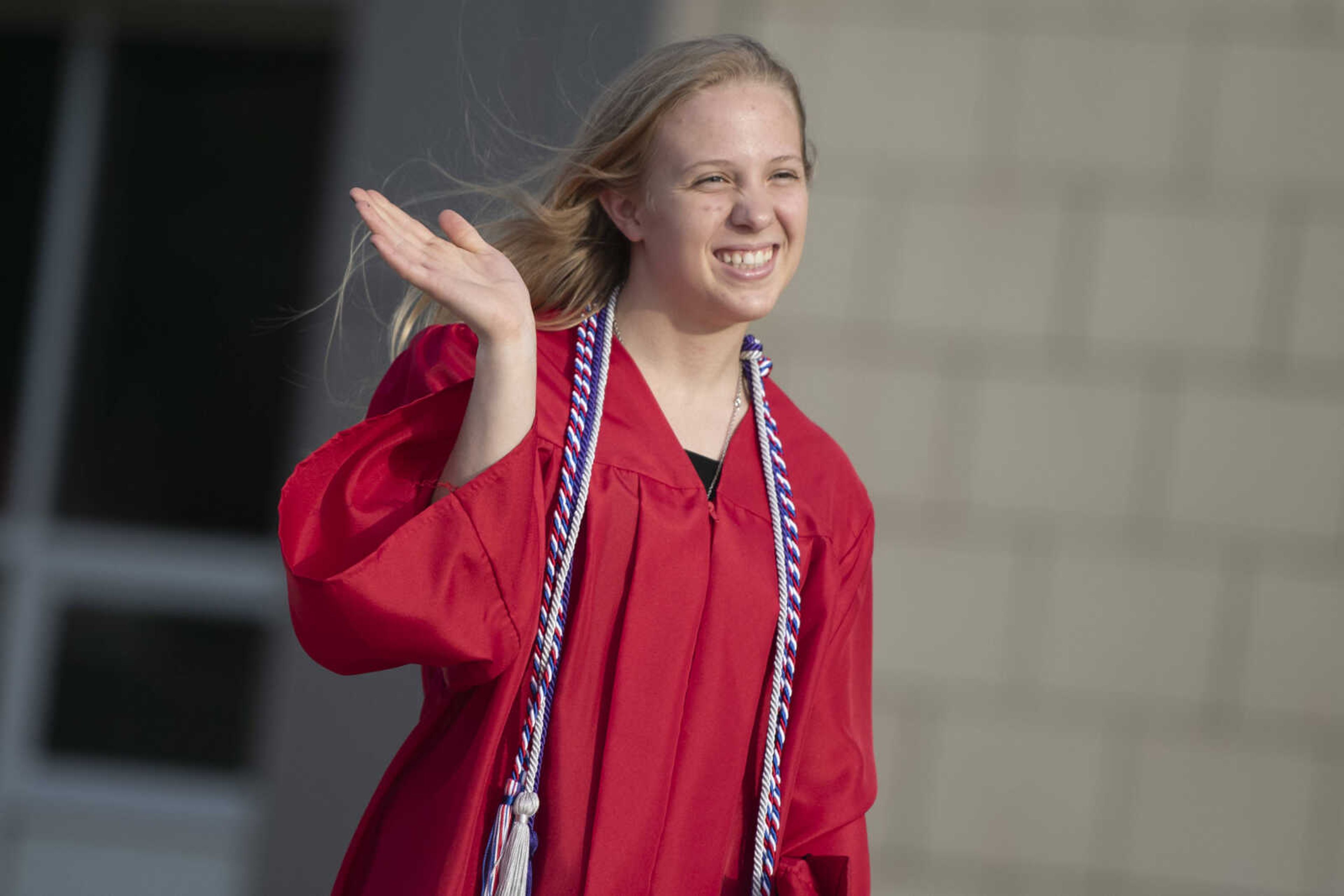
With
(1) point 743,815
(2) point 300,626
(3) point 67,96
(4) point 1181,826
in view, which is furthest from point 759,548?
(3) point 67,96

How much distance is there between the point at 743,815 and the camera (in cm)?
187

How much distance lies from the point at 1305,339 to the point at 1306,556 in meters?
0.51

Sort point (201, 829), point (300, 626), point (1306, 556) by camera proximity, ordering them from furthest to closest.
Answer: point (201, 829)
point (1306, 556)
point (300, 626)

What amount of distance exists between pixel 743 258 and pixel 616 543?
426 millimetres

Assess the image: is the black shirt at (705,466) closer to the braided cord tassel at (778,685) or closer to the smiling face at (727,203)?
the braided cord tassel at (778,685)

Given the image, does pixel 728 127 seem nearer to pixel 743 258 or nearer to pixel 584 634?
pixel 743 258

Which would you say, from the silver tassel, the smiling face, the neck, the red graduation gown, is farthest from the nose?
the silver tassel

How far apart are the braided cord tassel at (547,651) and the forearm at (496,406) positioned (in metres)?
0.14

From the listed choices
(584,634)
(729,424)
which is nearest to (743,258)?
(729,424)

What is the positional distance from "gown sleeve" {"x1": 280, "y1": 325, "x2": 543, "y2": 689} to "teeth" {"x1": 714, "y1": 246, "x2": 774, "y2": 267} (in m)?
0.39

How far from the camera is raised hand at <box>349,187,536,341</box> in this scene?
161cm

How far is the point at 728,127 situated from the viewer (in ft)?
6.03

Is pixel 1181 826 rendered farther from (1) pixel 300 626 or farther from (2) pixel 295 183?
(2) pixel 295 183

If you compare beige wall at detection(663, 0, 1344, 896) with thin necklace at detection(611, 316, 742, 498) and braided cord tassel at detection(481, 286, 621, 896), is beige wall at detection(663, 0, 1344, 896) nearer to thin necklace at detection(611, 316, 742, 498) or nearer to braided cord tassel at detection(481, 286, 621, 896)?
thin necklace at detection(611, 316, 742, 498)
